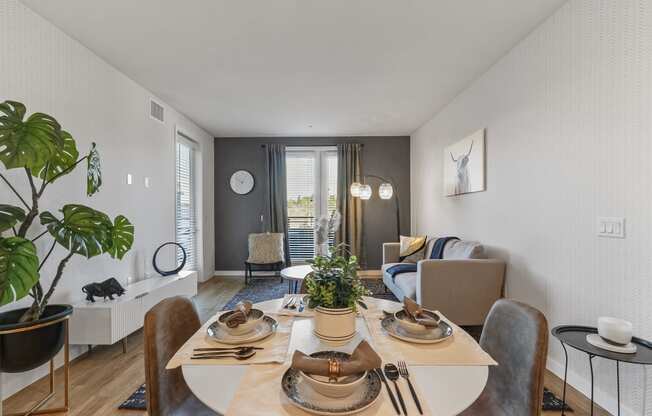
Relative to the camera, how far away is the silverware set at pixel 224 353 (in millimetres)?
1038

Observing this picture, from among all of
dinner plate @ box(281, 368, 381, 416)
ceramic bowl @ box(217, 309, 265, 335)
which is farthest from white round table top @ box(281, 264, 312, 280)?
dinner plate @ box(281, 368, 381, 416)

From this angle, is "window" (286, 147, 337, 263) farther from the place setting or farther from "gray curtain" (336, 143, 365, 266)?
the place setting

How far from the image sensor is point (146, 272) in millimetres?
3570

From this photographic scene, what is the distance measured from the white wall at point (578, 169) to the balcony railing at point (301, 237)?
3257 millimetres

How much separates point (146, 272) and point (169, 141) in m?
1.68

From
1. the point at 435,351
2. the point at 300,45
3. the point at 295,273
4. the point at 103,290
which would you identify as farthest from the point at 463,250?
the point at 103,290

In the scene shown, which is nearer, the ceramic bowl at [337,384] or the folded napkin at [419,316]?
the ceramic bowl at [337,384]

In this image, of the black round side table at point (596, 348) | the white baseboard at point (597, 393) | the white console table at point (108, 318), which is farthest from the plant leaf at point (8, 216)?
the white baseboard at point (597, 393)

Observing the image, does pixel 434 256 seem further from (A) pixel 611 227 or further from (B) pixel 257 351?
(B) pixel 257 351

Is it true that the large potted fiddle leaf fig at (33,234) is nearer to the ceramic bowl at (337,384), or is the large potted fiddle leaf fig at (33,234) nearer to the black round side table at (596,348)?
the ceramic bowl at (337,384)

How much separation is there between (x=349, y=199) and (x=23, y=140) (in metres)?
4.50

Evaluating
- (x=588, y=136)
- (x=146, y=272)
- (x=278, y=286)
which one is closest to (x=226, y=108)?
(x=146, y=272)

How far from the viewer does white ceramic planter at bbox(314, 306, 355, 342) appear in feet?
3.67

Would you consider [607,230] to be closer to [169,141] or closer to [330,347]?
[330,347]
